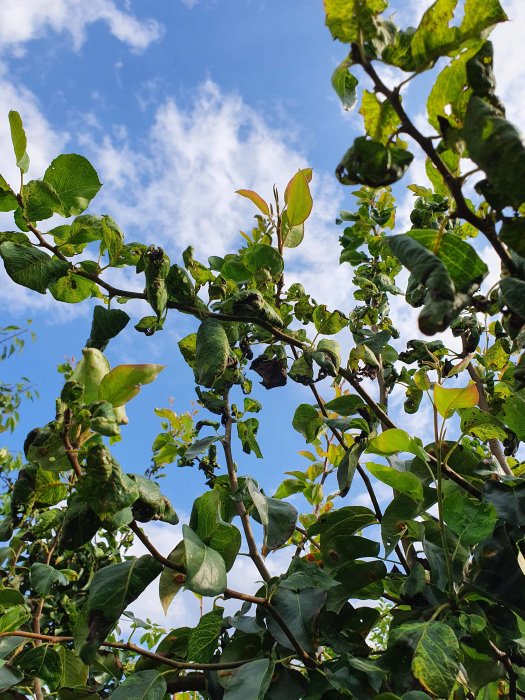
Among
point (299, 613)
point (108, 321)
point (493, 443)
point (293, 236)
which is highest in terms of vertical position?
point (293, 236)

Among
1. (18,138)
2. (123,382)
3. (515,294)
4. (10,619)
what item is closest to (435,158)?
(515,294)

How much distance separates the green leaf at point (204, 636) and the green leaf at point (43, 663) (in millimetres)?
388

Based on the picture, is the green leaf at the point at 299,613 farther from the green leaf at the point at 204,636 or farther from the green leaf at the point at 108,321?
the green leaf at the point at 108,321

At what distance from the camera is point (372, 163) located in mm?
641

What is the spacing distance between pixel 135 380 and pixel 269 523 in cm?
45

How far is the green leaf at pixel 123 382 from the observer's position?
95cm

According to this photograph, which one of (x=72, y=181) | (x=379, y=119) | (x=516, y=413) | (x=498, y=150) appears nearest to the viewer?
(x=498, y=150)

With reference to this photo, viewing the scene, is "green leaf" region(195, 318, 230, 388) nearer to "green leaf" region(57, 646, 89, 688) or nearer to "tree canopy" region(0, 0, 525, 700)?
"tree canopy" region(0, 0, 525, 700)

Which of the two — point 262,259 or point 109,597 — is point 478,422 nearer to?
point 262,259

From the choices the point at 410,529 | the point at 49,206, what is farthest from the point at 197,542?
the point at 49,206

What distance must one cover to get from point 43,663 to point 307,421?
2.86 feet

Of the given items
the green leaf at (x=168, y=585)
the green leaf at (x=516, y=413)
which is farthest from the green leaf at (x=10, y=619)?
the green leaf at (x=516, y=413)

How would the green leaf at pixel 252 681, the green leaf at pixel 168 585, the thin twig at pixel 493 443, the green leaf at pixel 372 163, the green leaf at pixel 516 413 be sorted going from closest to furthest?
the green leaf at pixel 372 163 < the green leaf at pixel 252 681 < the green leaf at pixel 168 585 < the green leaf at pixel 516 413 < the thin twig at pixel 493 443

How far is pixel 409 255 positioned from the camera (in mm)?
639
